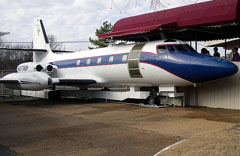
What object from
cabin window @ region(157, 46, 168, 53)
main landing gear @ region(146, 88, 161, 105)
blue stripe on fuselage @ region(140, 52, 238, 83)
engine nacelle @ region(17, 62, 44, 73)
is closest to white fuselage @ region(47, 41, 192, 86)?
cabin window @ region(157, 46, 168, 53)

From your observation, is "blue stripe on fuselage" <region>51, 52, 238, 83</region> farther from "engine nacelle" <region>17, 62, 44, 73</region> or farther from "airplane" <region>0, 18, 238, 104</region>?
"engine nacelle" <region>17, 62, 44, 73</region>

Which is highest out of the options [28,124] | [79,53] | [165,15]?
[165,15]

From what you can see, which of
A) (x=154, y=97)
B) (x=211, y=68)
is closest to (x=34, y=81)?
(x=154, y=97)

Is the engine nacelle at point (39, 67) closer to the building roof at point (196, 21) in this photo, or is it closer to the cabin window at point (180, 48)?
the building roof at point (196, 21)

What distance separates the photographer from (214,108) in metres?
13.6

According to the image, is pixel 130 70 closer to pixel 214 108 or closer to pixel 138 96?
pixel 138 96

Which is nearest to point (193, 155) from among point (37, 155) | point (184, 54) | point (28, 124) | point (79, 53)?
point (37, 155)

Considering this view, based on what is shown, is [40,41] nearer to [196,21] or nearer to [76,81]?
[76,81]

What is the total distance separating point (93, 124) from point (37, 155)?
3705mm

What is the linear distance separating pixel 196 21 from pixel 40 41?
14.7 meters

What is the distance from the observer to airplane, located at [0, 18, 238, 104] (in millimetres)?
12234

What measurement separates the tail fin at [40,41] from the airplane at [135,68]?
7.45 feet

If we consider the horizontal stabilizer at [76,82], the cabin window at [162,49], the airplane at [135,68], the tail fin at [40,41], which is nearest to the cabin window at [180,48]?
the airplane at [135,68]

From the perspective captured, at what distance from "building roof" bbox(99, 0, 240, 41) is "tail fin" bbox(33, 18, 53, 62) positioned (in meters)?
8.23
